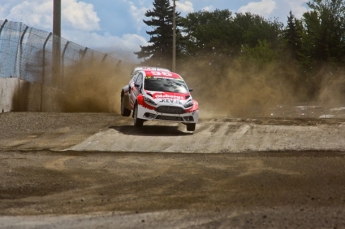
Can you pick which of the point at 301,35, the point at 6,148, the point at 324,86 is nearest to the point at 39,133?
the point at 6,148

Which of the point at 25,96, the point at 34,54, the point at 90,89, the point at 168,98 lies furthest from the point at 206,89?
the point at 168,98

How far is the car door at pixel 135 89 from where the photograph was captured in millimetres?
21005

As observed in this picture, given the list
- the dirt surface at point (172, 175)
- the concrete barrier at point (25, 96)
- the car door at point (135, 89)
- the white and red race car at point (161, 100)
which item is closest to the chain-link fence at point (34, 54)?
the concrete barrier at point (25, 96)

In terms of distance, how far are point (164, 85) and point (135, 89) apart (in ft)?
3.16

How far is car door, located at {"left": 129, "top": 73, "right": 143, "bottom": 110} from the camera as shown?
2100 cm

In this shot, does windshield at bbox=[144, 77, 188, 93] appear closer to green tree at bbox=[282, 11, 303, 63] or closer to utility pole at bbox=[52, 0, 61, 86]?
utility pole at bbox=[52, 0, 61, 86]

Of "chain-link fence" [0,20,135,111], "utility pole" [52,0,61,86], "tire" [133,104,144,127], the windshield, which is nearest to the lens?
"tire" [133,104,144,127]

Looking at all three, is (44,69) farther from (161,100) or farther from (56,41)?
(161,100)

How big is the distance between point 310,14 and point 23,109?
222ft

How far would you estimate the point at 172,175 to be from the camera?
1194 centimetres

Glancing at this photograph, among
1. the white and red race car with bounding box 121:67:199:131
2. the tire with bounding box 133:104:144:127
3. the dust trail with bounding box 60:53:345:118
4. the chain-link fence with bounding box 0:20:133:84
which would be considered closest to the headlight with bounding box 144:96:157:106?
the white and red race car with bounding box 121:67:199:131

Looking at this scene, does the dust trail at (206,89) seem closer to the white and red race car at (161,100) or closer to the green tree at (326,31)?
the white and red race car at (161,100)

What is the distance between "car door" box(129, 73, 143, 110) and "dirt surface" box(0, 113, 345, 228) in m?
0.82

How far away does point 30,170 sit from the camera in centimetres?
1255
